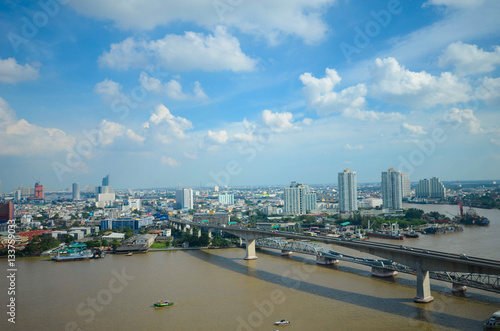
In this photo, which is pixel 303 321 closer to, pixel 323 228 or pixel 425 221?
pixel 323 228

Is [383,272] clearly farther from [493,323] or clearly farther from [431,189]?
[431,189]

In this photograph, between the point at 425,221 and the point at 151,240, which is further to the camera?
the point at 425,221

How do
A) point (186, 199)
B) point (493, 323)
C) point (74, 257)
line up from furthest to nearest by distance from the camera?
point (186, 199) < point (74, 257) < point (493, 323)

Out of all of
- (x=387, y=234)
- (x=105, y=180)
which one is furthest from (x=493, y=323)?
(x=105, y=180)

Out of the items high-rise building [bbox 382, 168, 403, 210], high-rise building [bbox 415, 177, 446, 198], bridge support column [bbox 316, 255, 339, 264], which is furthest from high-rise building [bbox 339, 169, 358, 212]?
bridge support column [bbox 316, 255, 339, 264]

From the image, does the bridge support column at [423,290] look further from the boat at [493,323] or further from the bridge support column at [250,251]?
the bridge support column at [250,251]

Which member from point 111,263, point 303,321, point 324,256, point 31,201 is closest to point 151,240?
point 111,263
